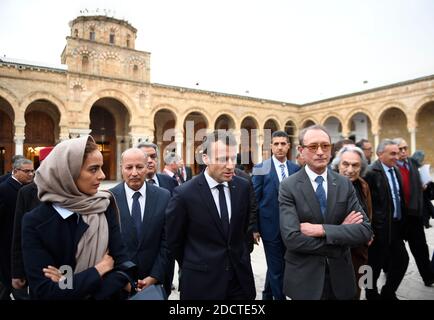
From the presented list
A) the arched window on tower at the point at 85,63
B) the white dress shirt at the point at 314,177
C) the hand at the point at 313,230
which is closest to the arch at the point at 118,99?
the arched window on tower at the point at 85,63

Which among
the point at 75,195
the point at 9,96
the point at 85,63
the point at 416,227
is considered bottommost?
the point at 416,227

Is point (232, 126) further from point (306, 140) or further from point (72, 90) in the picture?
point (306, 140)

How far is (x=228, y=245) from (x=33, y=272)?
1279 mm

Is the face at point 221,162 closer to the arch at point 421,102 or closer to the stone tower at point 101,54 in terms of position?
the stone tower at point 101,54

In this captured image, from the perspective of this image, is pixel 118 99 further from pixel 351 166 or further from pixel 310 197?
pixel 310 197

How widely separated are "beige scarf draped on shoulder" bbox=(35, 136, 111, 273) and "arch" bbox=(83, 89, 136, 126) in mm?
16374

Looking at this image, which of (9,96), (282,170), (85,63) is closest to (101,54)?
(85,63)

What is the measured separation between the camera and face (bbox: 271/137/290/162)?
3854mm

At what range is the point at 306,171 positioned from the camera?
2.31 metres

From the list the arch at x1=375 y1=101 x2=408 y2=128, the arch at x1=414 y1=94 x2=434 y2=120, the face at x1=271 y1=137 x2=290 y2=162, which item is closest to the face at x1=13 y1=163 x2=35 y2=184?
the face at x1=271 y1=137 x2=290 y2=162

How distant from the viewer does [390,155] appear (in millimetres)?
3510

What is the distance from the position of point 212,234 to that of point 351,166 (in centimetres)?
175

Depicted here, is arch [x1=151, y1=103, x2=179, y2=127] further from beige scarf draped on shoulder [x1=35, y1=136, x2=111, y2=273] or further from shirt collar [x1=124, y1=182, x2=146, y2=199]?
beige scarf draped on shoulder [x1=35, y1=136, x2=111, y2=273]
